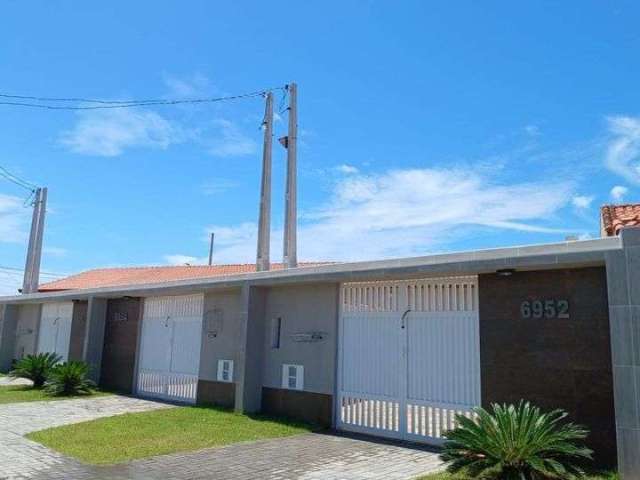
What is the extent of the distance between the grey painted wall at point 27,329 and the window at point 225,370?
11.8 meters

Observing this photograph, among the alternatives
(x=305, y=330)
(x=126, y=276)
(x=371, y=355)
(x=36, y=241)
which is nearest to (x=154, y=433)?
(x=305, y=330)

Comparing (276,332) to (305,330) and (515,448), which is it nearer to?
(305,330)

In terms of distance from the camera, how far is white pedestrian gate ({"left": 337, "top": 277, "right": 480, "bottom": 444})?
8727 mm

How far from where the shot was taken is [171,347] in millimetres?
14914

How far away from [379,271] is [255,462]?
3670 millimetres

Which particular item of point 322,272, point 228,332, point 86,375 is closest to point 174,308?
point 228,332

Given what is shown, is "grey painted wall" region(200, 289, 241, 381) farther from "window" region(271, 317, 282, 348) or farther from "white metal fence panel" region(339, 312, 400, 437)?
"white metal fence panel" region(339, 312, 400, 437)

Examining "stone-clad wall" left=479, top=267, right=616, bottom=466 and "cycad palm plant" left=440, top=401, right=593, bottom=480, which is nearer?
"cycad palm plant" left=440, top=401, right=593, bottom=480

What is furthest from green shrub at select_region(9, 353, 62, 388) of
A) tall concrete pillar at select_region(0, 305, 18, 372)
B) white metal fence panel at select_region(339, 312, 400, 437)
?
white metal fence panel at select_region(339, 312, 400, 437)

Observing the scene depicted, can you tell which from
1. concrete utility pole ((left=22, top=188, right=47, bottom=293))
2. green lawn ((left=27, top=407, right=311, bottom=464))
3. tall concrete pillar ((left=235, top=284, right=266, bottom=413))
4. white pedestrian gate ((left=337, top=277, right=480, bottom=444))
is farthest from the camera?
concrete utility pole ((left=22, top=188, right=47, bottom=293))

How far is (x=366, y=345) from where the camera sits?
1010cm

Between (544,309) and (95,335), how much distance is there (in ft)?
45.9

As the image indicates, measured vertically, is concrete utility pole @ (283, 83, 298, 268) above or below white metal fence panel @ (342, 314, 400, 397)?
above

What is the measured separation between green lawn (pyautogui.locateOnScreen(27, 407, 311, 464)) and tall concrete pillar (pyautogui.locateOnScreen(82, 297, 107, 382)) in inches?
242
